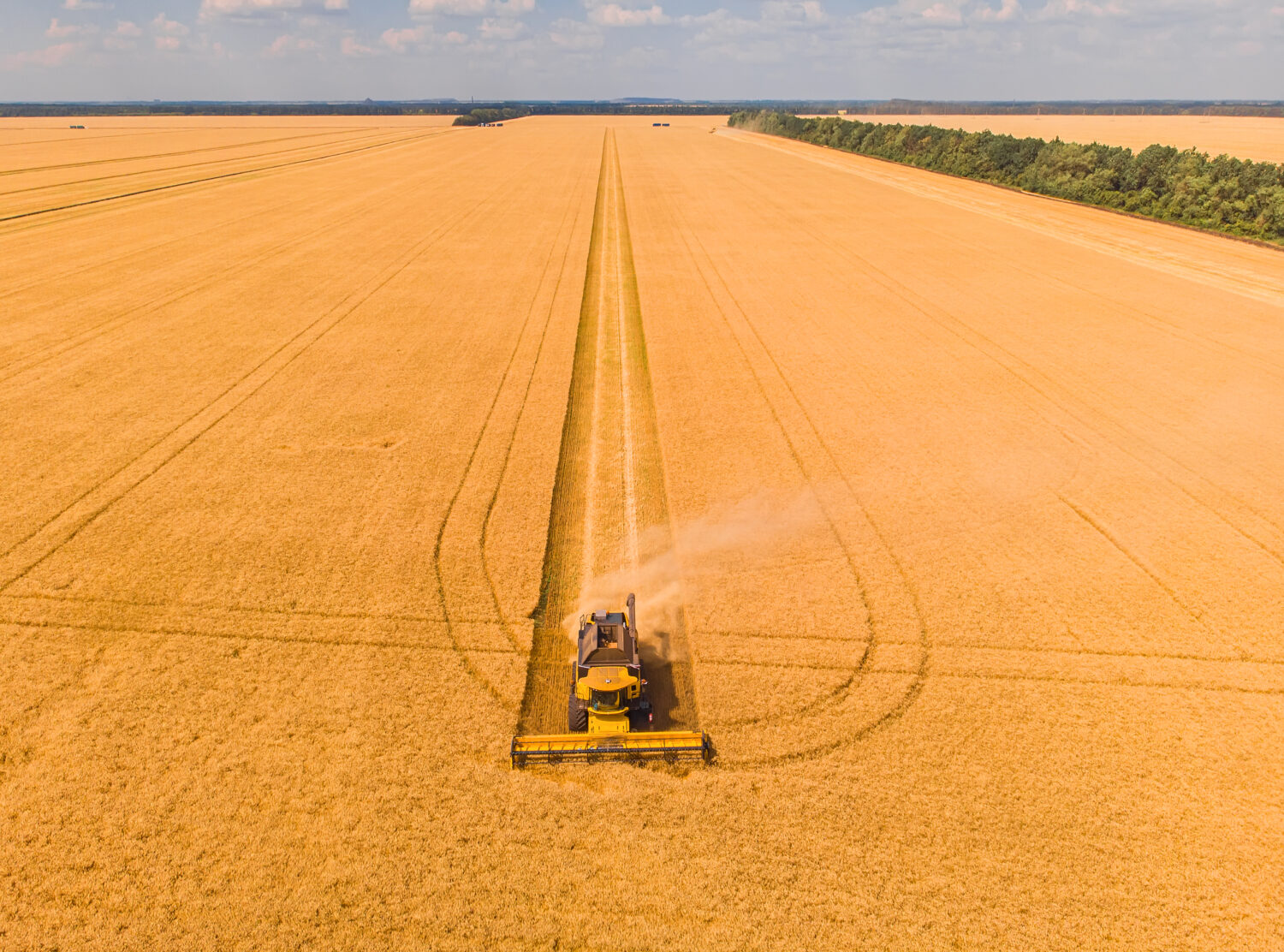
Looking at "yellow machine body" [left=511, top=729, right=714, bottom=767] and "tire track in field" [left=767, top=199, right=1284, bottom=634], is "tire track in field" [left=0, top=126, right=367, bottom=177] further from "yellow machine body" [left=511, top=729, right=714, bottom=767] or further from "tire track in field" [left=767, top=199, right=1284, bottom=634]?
"yellow machine body" [left=511, top=729, right=714, bottom=767]

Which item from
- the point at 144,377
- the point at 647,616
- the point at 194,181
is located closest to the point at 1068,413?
the point at 647,616

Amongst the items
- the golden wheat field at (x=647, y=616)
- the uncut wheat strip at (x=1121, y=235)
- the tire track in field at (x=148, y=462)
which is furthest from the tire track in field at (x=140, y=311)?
the uncut wheat strip at (x=1121, y=235)

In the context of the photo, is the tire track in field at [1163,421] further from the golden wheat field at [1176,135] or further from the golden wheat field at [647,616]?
Answer: the golden wheat field at [1176,135]

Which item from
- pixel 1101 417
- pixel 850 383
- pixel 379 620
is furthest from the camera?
pixel 850 383

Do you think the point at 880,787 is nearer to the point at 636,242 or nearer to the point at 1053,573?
the point at 1053,573

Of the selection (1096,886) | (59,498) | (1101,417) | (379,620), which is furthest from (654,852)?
(1101,417)

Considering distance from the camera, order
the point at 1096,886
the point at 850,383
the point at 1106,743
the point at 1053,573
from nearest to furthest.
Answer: the point at 1096,886 < the point at 1106,743 < the point at 1053,573 < the point at 850,383

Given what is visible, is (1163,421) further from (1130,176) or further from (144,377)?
(1130,176)
